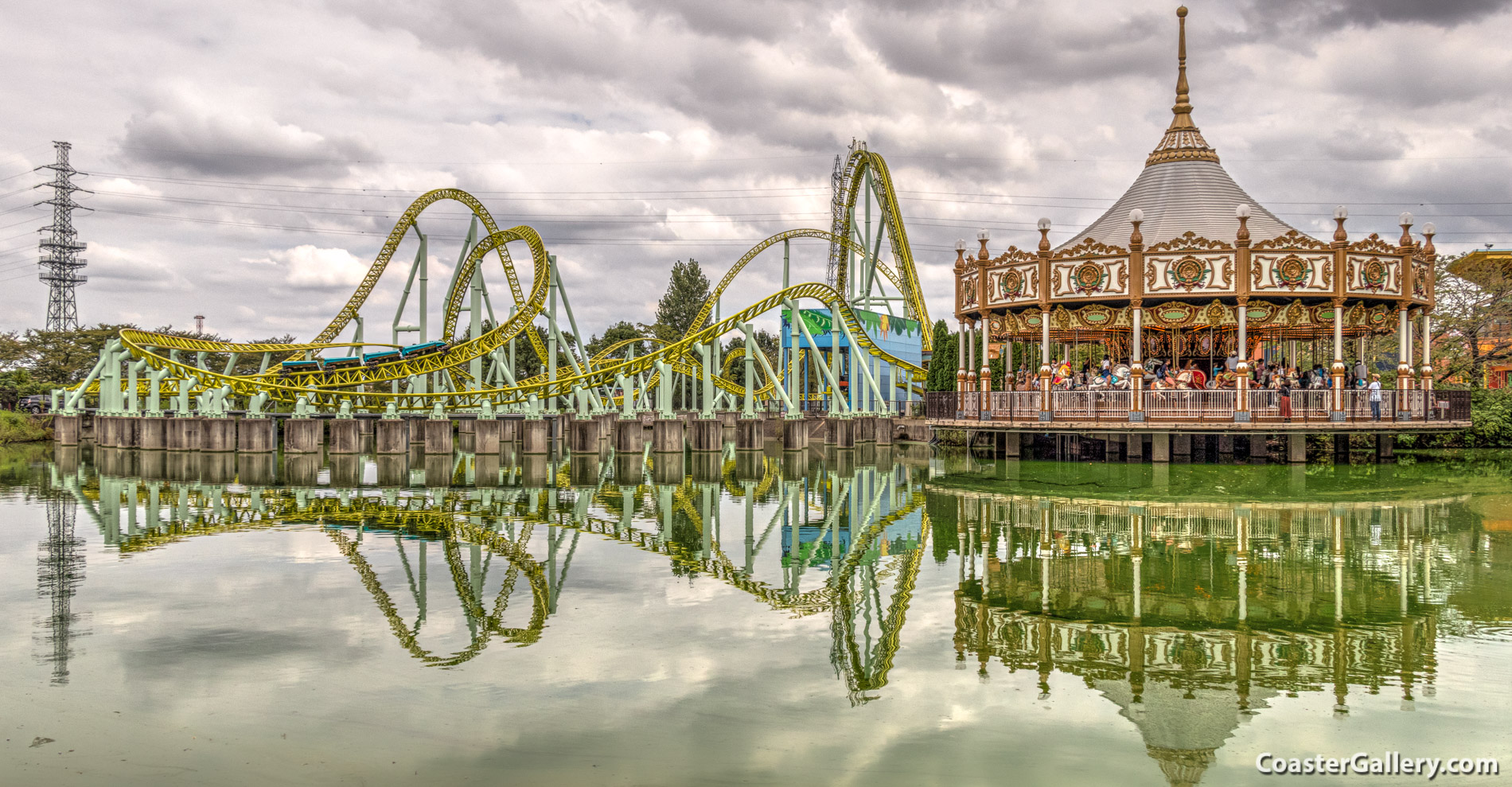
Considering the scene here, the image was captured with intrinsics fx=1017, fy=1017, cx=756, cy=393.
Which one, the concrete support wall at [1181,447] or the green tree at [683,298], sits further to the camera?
the green tree at [683,298]

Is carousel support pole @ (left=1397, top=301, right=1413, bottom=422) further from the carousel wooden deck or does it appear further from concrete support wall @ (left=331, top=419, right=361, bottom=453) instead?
concrete support wall @ (left=331, top=419, right=361, bottom=453)

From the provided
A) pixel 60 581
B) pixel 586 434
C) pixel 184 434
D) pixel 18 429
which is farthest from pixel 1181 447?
pixel 18 429

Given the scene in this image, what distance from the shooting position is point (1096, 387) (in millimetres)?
28062

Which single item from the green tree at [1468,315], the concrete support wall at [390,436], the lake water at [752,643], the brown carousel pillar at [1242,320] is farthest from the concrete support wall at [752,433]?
the green tree at [1468,315]

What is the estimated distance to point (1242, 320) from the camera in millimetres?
26359

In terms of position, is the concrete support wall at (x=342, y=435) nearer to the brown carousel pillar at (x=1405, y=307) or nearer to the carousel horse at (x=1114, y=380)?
the carousel horse at (x=1114, y=380)

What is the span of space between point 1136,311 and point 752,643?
21.9m

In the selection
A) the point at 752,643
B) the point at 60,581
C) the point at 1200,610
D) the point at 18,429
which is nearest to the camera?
the point at 752,643

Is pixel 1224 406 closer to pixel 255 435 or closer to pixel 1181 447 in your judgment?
pixel 1181 447

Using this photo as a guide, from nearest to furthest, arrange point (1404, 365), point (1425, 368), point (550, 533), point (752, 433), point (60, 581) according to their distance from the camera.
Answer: point (60, 581), point (550, 533), point (1404, 365), point (1425, 368), point (752, 433)

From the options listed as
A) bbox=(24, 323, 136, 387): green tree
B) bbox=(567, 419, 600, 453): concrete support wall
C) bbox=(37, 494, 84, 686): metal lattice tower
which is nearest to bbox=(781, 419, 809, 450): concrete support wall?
bbox=(567, 419, 600, 453): concrete support wall

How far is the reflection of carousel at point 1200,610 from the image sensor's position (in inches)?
266

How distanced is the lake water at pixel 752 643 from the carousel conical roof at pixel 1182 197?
1391 centimetres

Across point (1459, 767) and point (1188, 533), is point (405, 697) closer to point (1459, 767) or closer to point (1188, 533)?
point (1459, 767)
